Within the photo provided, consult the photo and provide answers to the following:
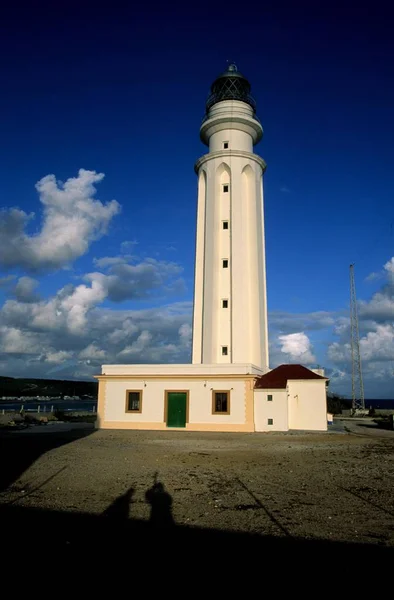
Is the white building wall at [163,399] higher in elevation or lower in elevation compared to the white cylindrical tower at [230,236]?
lower

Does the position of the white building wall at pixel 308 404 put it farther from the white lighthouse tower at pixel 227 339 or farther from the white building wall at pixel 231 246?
the white building wall at pixel 231 246

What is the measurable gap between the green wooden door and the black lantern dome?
71.7ft

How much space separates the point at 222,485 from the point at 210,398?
48.5 ft

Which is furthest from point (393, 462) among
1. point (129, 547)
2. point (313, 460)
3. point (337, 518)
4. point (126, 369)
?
point (126, 369)

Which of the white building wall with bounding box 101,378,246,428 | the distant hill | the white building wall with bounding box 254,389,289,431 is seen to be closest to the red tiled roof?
the white building wall with bounding box 254,389,289,431

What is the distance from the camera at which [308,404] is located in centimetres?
2517

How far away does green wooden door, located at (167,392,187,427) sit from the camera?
24.7m

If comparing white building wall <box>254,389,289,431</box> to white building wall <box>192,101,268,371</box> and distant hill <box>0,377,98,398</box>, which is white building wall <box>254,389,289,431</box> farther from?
distant hill <box>0,377,98,398</box>

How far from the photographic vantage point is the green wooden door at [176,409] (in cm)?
2473

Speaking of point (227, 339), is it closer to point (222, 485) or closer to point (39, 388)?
point (222, 485)

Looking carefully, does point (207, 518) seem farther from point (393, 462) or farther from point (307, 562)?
point (393, 462)

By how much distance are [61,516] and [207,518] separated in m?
2.35

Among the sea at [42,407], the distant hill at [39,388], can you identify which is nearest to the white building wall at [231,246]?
the sea at [42,407]

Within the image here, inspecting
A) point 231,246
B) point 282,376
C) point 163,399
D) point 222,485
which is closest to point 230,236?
point 231,246
